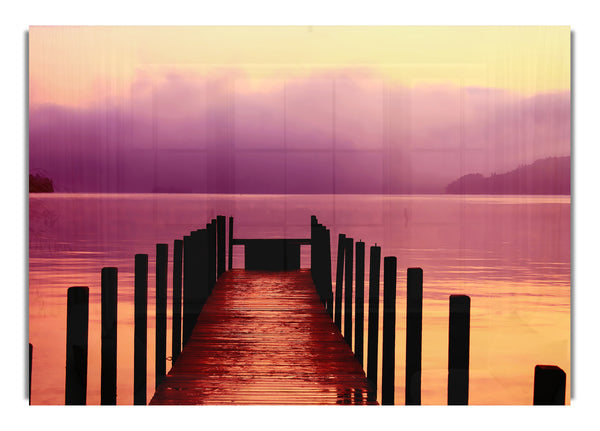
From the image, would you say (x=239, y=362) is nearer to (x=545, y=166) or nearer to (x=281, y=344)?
(x=281, y=344)

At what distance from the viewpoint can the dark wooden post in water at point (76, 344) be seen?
14.3 feet

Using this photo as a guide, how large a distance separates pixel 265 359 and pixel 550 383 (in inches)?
95.5

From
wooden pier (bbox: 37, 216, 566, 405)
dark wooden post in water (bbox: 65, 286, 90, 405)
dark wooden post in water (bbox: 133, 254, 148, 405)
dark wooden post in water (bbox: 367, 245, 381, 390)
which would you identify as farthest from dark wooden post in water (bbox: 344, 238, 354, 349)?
dark wooden post in water (bbox: 65, 286, 90, 405)

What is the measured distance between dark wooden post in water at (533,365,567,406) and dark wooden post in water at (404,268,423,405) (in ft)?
5.12

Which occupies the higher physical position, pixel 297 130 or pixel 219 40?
pixel 219 40

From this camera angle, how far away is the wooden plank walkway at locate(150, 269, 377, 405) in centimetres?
411

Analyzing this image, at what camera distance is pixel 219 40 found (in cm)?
468

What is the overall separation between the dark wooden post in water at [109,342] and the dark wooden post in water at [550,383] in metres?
2.81

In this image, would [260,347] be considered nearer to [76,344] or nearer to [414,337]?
[414,337]

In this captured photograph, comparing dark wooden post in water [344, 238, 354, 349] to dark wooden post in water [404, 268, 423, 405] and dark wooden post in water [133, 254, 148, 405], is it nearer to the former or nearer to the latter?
dark wooden post in water [404, 268, 423, 405]

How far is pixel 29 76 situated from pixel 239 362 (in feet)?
8.04

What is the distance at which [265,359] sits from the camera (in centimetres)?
484
